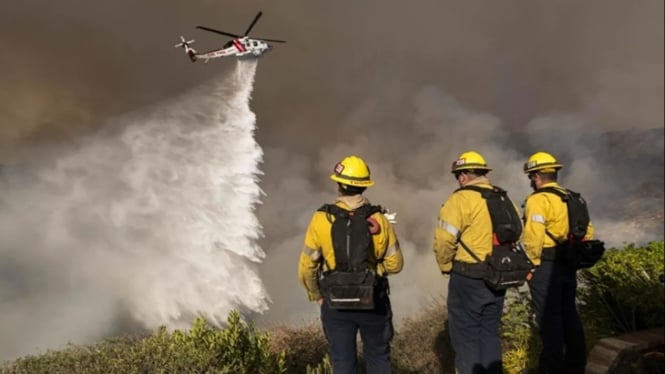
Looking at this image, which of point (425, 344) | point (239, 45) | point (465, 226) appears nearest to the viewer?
point (465, 226)

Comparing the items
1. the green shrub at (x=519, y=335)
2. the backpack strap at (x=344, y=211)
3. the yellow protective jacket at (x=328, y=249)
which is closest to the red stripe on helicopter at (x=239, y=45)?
the green shrub at (x=519, y=335)

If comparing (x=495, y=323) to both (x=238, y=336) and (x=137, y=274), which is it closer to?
(x=238, y=336)

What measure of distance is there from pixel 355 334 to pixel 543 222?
2.30 meters

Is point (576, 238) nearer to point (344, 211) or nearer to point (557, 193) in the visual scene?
point (557, 193)

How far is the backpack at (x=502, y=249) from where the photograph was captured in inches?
169

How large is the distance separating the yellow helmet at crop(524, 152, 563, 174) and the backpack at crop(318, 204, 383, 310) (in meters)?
2.40

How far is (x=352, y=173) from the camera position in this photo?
416 centimetres

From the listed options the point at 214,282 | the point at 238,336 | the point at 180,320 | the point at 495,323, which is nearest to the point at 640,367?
the point at 495,323

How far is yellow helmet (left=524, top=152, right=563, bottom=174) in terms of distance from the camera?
17.4ft

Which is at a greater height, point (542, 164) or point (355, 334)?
point (542, 164)

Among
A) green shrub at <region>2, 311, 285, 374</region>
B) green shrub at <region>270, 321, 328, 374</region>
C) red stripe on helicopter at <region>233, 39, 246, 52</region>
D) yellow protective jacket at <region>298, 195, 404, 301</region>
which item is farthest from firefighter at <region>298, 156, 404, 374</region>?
red stripe on helicopter at <region>233, 39, 246, 52</region>

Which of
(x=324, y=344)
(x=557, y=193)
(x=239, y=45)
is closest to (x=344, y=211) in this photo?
(x=557, y=193)

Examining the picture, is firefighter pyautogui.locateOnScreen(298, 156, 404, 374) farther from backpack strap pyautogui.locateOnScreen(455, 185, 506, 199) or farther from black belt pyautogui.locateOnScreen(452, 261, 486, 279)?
backpack strap pyautogui.locateOnScreen(455, 185, 506, 199)

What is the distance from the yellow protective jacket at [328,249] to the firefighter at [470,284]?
1.61 ft
